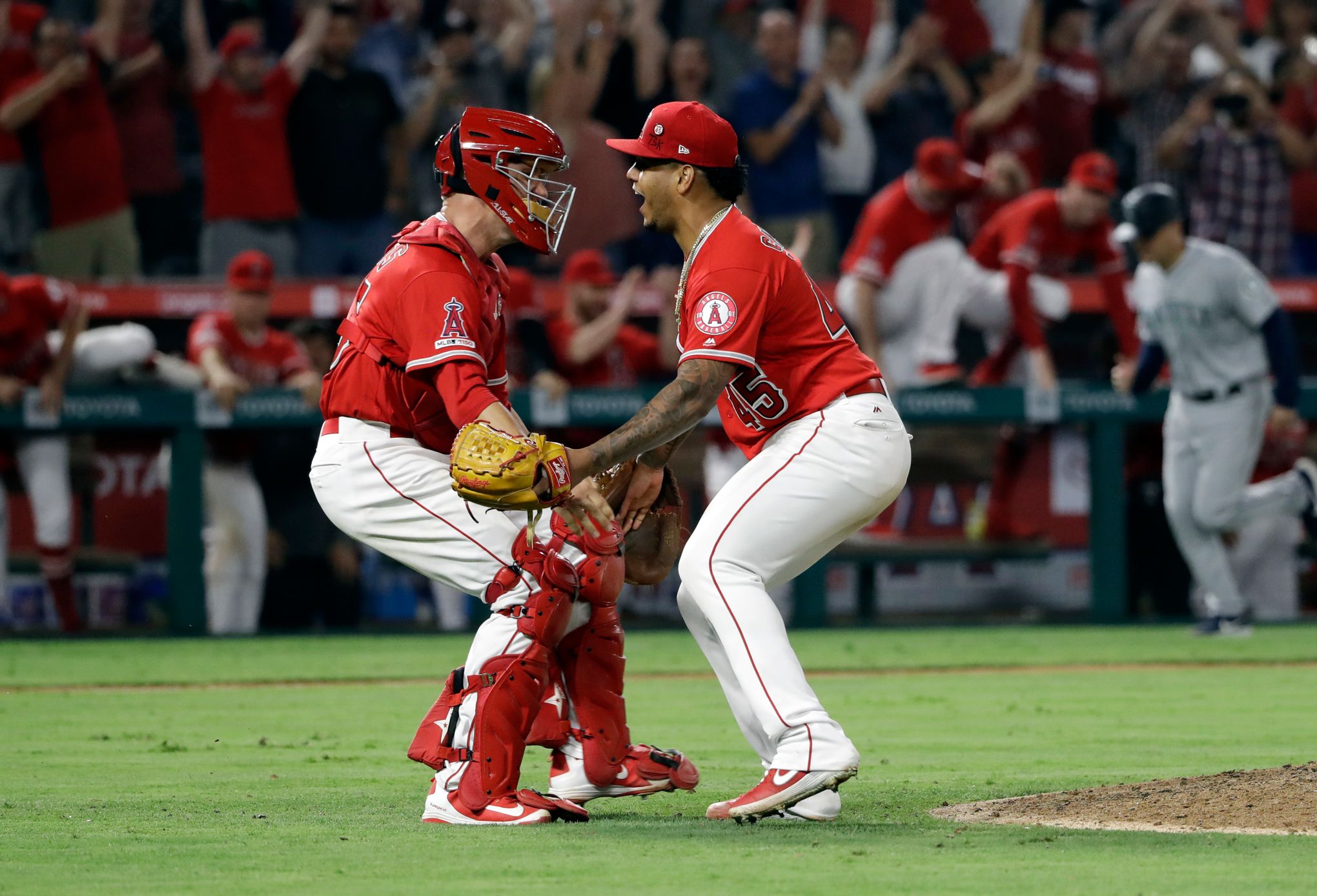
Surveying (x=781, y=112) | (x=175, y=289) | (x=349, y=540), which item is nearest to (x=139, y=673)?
(x=349, y=540)

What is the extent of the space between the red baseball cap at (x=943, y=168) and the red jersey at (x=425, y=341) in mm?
6023

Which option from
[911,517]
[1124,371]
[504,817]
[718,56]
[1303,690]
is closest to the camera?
[504,817]

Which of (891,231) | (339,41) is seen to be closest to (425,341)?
(891,231)

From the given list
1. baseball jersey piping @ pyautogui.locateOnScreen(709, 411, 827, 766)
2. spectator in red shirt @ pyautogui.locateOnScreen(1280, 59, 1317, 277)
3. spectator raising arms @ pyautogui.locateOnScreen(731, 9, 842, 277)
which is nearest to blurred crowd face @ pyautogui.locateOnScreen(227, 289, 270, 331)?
spectator raising arms @ pyautogui.locateOnScreen(731, 9, 842, 277)

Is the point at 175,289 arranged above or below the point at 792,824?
above

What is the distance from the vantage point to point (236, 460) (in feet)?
34.3

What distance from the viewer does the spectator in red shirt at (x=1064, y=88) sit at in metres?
12.4

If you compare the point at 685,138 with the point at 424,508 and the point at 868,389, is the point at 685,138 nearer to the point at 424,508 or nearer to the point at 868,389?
the point at 868,389

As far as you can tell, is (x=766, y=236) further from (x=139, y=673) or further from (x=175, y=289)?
(x=175, y=289)

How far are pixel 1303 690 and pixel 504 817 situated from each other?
4393 millimetres

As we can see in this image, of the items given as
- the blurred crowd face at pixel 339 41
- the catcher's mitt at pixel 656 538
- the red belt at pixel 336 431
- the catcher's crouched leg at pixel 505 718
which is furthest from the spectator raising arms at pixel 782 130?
the catcher's crouched leg at pixel 505 718

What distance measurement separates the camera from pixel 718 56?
12.4 meters

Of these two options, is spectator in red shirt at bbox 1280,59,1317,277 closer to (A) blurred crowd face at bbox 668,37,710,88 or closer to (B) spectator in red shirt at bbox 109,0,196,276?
(A) blurred crowd face at bbox 668,37,710,88

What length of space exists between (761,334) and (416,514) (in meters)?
0.98
